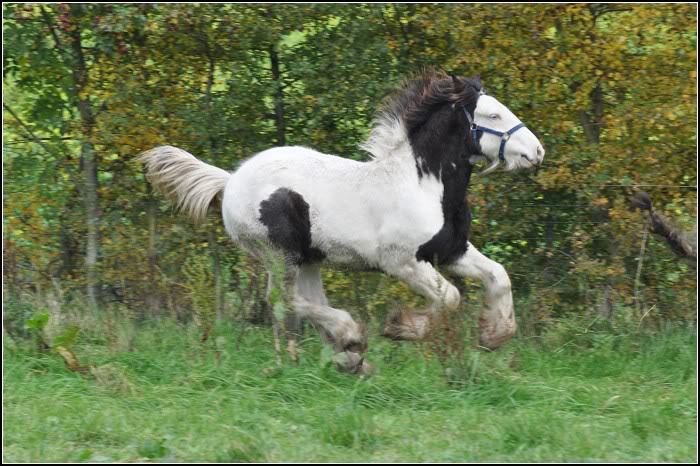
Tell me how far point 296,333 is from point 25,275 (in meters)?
3.11

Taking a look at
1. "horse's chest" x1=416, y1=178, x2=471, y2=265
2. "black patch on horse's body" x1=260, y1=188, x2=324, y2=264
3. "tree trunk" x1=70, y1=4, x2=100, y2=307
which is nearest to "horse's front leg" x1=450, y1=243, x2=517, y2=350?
"horse's chest" x1=416, y1=178, x2=471, y2=265

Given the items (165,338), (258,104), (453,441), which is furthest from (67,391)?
(258,104)

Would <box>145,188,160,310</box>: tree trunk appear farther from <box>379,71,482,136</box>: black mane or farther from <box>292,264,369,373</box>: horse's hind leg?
<box>379,71,482,136</box>: black mane

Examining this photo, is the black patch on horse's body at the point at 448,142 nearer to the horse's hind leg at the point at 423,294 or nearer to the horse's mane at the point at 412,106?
the horse's mane at the point at 412,106

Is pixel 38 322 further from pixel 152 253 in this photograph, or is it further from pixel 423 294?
pixel 423 294

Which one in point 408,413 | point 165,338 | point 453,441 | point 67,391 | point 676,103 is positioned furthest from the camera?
point 676,103

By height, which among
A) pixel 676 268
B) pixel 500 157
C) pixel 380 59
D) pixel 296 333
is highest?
pixel 380 59

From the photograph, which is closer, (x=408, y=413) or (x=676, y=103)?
(x=408, y=413)

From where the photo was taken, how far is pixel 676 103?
27.7 ft

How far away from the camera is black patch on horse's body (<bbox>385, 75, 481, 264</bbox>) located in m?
6.91

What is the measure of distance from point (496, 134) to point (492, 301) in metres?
1.22

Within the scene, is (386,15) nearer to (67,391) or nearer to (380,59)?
(380,59)

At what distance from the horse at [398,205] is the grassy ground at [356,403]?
403 millimetres

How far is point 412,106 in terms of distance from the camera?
714 centimetres
